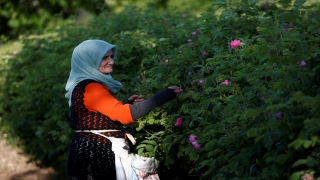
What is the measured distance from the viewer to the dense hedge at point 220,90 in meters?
3.27

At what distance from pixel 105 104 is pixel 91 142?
0.31 m

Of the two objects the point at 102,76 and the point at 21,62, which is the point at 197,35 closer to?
the point at 102,76

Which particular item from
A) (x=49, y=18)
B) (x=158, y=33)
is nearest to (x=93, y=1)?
(x=49, y=18)

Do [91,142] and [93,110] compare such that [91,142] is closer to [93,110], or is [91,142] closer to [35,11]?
[93,110]

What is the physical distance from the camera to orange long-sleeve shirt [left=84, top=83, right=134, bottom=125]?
420 centimetres

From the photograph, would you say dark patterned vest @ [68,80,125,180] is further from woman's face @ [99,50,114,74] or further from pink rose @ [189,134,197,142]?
pink rose @ [189,134,197,142]

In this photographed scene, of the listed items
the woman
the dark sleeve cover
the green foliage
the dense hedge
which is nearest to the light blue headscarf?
the woman

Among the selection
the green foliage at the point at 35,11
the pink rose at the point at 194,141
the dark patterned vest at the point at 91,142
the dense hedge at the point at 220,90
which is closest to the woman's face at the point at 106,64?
the dark patterned vest at the point at 91,142

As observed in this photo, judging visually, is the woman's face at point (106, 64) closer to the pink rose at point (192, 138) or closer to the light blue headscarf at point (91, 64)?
the light blue headscarf at point (91, 64)

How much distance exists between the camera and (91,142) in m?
4.46

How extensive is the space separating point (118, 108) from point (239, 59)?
0.89 m

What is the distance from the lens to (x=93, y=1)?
15.9 meters

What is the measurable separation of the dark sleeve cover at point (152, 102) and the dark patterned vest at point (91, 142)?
0.30 meters

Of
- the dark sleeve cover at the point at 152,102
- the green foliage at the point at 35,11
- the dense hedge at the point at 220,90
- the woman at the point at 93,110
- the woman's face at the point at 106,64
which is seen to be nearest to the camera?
the dense hedge at the point at 220,90
